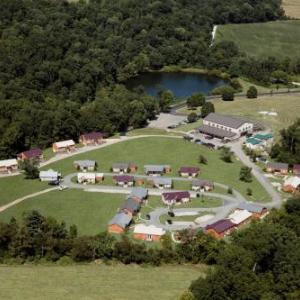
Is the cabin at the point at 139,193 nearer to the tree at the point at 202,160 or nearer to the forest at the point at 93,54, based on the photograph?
the tree at the point at 202,160

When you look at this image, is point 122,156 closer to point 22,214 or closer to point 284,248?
point 22,214

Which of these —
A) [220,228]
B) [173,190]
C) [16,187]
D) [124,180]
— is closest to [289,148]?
[173,190]

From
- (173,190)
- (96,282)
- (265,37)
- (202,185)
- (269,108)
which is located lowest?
(96,282)

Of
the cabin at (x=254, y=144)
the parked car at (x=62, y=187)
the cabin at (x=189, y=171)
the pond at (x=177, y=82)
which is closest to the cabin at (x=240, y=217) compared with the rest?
the cabin at (x=189, y=171)

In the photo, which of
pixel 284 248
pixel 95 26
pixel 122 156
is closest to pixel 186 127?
pixel 122 156

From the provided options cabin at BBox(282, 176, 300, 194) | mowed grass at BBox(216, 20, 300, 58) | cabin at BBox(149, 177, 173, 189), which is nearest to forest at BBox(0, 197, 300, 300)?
cabin at BBox(282, 176, 300, 194)

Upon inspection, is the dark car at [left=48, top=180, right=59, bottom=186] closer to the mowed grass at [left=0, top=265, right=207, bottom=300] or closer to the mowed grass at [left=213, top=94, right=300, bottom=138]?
the mowed grass at [left=0, top=265, right=207, bottom=300]

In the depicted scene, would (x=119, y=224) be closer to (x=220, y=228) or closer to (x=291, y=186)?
(x=220, y=228)
